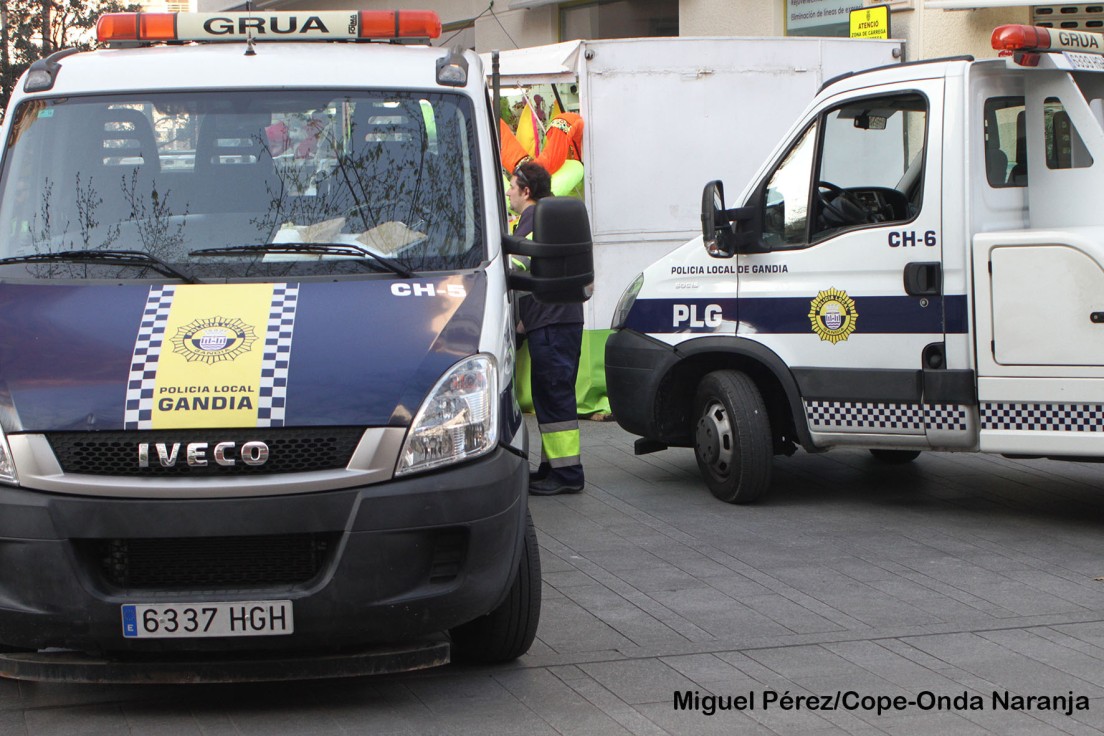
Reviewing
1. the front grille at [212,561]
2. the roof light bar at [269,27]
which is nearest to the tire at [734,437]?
the roof light bar at [269,27]

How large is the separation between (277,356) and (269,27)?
2.08 meters

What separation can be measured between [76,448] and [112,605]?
475 millimetres

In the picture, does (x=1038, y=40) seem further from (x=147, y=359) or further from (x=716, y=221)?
(x=147, y=359)

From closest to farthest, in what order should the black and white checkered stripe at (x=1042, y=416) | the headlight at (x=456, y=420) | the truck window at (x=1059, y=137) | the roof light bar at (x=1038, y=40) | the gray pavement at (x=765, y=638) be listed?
the headlight at (x=456, y=420)
the gray pavement at (x=765, y=638)
the black and white checkered stripe at (x=1042, y=416)
the roof light bar at (x=1038, y=40)
the truck window at (x=1059, y=137)

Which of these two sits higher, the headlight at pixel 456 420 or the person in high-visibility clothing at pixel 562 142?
the person in high-visibility clothing at pixel 562 142

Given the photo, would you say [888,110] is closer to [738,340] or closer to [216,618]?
[738,340]

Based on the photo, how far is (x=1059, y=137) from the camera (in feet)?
24.7

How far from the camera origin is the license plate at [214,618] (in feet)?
14.7

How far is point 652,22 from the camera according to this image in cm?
1591

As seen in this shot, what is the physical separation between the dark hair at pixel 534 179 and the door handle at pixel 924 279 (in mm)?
2242

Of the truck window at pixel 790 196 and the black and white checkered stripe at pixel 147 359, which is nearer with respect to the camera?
the black and white checkered stripe at pixel 147 359

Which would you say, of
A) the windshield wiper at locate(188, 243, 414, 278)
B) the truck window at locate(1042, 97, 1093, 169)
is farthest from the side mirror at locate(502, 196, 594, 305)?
the truck window at locate(1042, 97, 1093, 169)

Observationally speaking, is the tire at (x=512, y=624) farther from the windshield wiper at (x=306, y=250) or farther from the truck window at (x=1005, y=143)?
the truck window at (x=1005, y=143)

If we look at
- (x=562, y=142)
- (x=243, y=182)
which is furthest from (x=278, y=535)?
(x=562, y=142)
